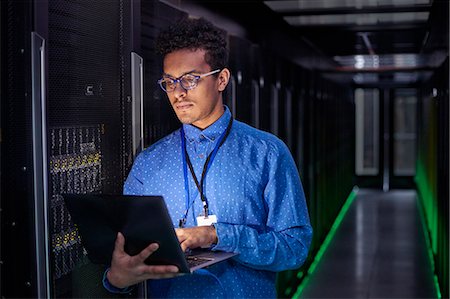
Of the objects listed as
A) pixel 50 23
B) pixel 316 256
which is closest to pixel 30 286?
pixel 50 23

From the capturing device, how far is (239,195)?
263cm

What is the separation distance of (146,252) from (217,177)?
46 cm


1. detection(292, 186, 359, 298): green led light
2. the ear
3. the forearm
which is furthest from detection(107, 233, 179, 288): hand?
detection(292, 186, 359, 298): green led light

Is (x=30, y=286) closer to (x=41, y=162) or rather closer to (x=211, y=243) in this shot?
(x=41, y=162)

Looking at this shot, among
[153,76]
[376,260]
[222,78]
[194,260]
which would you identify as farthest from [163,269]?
[376,260]

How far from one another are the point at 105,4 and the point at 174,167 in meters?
0.62

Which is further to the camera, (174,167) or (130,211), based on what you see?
(174,167)

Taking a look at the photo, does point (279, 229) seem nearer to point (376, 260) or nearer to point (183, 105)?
point (183, 105)

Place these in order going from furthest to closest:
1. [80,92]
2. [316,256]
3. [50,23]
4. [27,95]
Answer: [316,256] → [80,92] → [50,23] → [27,95]

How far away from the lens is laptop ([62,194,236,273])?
223cm

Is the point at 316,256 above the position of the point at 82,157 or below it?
below

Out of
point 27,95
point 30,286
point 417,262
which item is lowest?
point 417,262

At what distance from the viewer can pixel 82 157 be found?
2.63m

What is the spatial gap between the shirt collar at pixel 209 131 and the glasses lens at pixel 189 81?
0.50ft
